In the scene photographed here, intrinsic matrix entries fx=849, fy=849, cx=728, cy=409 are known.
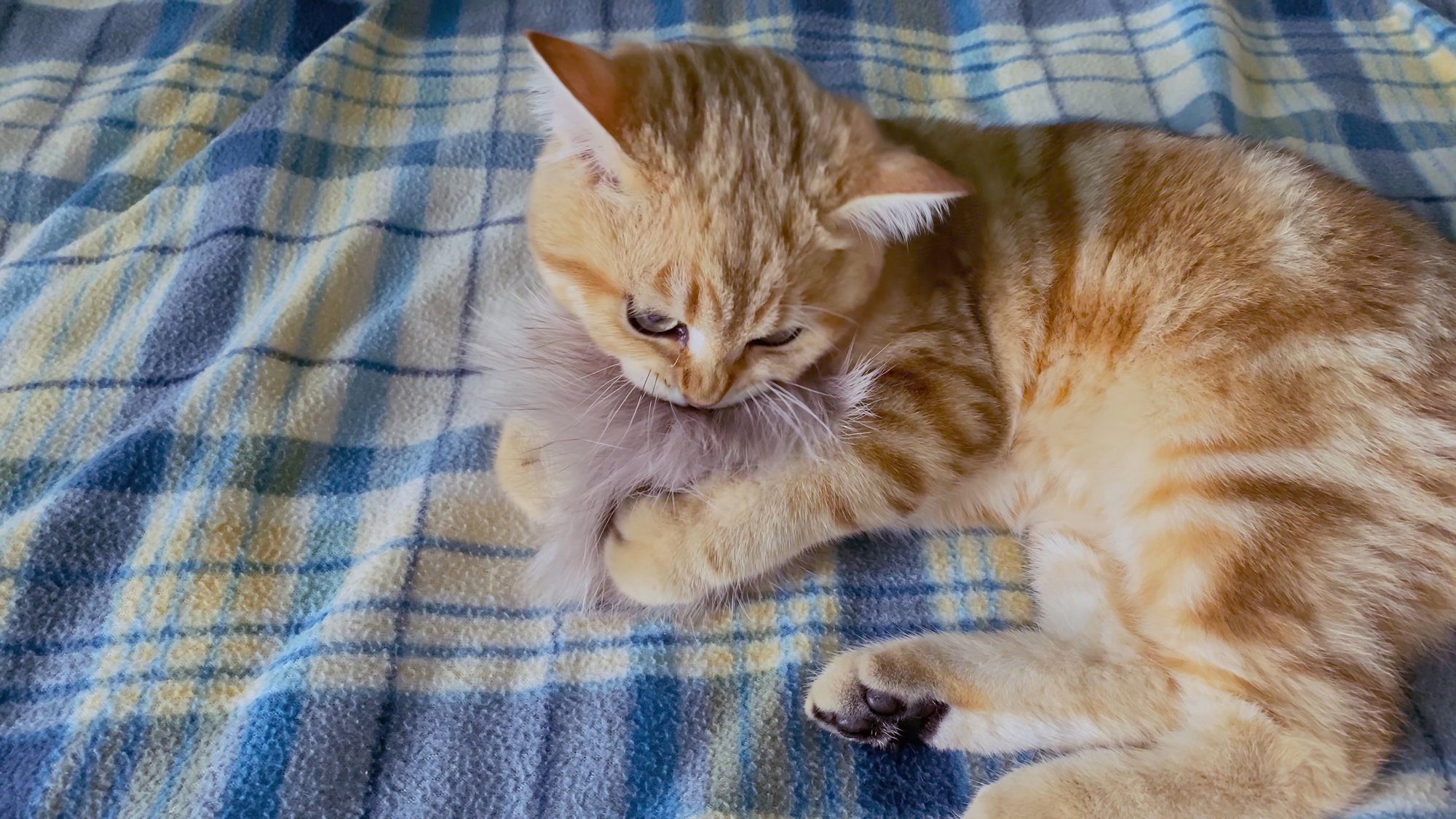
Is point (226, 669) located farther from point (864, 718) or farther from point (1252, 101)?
point (1252, 101)

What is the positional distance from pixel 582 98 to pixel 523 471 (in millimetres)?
437

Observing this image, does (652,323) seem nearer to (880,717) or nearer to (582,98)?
(582,98)

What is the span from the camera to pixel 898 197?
2.56 feet

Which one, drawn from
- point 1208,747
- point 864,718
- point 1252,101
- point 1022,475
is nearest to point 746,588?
point 864,718

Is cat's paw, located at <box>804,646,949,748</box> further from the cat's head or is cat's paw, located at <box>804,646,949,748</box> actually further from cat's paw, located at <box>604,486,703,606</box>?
the cat's head

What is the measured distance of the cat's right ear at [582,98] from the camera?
0.74 metres

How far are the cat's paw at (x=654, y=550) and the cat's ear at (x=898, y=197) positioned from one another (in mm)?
348

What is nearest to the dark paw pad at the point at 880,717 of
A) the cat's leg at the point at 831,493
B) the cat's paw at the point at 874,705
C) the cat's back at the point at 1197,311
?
the cat's paw at the point at 874,705

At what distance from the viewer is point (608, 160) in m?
0.82

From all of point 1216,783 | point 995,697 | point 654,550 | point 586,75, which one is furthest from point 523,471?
point 1216,783

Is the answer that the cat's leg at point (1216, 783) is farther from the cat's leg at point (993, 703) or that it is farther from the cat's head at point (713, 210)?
the cat's head at point (713, 210)

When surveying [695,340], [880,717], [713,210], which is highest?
[713,210]

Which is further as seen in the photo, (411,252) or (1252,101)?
(1252,101)

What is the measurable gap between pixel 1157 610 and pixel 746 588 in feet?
1.38
